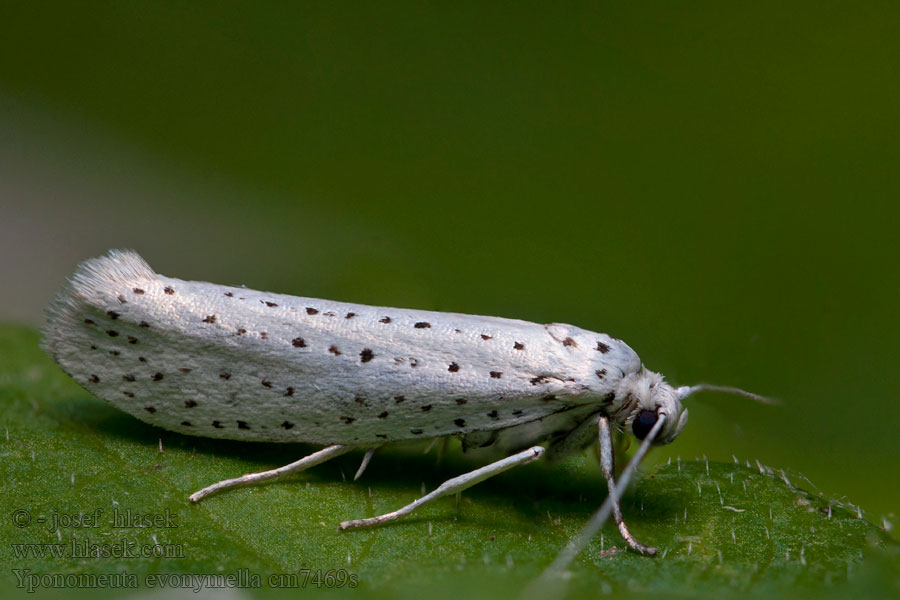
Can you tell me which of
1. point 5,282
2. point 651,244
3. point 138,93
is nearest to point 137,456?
point 651,244

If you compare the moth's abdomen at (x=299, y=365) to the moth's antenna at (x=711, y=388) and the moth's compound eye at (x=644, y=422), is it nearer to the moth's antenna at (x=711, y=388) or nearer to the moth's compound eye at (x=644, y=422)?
the moth's compound eye at (x=644, y=422)

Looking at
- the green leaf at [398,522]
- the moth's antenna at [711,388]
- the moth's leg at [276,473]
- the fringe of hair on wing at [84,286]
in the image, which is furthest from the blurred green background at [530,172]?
the moth's leg at [276,473]

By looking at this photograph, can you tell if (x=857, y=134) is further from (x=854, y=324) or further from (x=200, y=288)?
(x=200, y=288)

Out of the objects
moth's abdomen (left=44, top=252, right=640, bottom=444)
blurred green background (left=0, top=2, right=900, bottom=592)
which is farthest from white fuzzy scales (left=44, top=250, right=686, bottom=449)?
blurred green background (left=0, top=2, right=900, bottom=592)

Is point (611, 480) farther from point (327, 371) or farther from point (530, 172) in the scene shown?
point (530, 172)

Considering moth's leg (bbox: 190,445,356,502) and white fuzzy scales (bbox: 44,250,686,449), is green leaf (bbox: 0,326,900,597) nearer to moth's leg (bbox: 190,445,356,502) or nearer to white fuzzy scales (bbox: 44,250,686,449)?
moth's leg (bbox: 190,445,356,502)

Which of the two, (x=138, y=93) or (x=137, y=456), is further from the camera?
(x=138, y=93)
